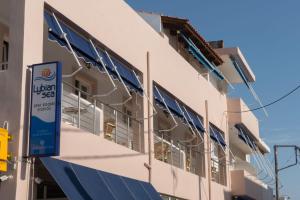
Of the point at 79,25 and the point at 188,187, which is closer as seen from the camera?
the point at 79,25

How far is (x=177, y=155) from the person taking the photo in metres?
24.5

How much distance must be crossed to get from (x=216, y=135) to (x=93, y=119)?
41.4ft

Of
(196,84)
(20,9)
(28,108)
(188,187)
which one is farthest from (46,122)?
(196,84)

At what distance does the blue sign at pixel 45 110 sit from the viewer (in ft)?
41.7

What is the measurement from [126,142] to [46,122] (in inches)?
312

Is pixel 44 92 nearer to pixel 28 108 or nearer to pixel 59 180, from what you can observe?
pixel 28 108

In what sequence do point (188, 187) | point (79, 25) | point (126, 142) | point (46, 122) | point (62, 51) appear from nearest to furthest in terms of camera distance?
1. point (46, 122)
2. point (79, 25)
3. point (62, 51)
4. point (126, 142)
5. point (188, 187)

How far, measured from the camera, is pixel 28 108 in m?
13.0

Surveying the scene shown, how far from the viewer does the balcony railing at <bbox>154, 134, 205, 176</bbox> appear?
22.1 meters

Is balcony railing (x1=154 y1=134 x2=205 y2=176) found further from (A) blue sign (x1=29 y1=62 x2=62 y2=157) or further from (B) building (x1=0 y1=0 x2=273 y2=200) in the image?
(A) blue sign (x1=29 y1=62 x2=62 y2=157)

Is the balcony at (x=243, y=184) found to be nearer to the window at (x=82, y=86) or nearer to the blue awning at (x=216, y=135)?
the blue awning at (x=216, y=135)

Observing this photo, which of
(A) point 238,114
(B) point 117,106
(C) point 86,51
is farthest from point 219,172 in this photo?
(C) point 86,51

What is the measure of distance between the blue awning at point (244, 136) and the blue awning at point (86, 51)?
14.8 m

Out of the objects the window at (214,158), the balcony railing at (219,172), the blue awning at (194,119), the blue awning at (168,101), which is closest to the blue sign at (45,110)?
the blue awning at (168,101)
